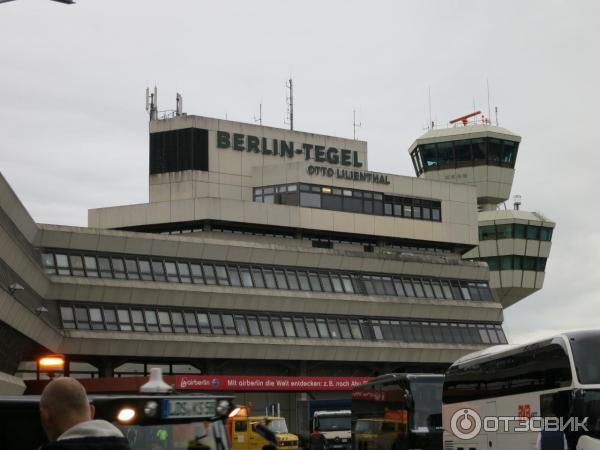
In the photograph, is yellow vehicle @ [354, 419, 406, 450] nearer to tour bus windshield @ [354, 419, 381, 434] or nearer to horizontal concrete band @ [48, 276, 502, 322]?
tour bus windshield @ [354, 419, 381, 434]

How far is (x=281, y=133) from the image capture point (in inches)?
3147

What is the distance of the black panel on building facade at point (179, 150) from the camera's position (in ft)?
250

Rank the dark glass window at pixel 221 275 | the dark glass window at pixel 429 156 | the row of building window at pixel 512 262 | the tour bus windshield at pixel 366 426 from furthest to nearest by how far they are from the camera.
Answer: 1. the dark glass window at pixel 429 156
2. the row of building window at pixel 512 262
3. the dark glass window at pixel 221 275
4. the tour bus windshield at pixel 366 426

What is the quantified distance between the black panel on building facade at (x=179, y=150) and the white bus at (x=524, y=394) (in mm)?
45027

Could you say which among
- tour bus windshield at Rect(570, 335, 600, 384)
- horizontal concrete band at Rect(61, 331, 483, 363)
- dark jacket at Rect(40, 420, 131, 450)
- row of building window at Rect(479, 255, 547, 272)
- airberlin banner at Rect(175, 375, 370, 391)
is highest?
row of building window at Rect(479, 255, 547, 272)

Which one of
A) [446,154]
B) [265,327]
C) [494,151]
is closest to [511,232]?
[494,151]

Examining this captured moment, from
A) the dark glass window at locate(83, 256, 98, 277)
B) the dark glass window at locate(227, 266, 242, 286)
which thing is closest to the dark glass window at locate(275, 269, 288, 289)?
the dark glass window at locate(227, 266, 242, 286)

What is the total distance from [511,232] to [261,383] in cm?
3875

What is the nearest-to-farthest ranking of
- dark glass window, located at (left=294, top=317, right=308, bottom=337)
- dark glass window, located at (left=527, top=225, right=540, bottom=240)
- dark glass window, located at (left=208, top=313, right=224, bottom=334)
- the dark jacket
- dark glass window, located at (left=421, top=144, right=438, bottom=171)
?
the dark jacket, dark glass window, located at (left=208, top=313, right=224, bottom=334), dark glass window, located at (left=294, top=317, right=308, bottom=337), dark glass window, located at (left=527, top=225, right=540, bottom=240), dark glass window, located at (left=421, top=144, right=438, bottom=171)

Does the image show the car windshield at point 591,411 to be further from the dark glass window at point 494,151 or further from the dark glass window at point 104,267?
the dark glass window at point 494,151

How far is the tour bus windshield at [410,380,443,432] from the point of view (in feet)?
118

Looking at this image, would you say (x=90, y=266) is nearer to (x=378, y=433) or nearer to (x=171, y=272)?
(x=171, y=272)

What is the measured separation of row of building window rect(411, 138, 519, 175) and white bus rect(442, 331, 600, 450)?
70.9m

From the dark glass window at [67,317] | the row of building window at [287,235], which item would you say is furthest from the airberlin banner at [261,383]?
the row of building window at [287,235]
